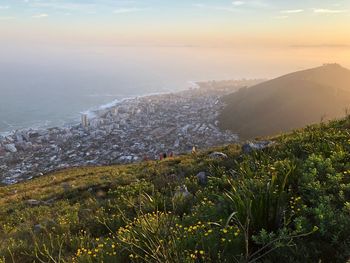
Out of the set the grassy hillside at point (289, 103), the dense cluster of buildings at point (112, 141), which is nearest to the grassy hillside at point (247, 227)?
the dense cluster of buildings at point (112, 141)

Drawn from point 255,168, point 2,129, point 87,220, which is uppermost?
point 255,168

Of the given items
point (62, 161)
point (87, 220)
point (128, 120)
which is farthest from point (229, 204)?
point (128, 120)

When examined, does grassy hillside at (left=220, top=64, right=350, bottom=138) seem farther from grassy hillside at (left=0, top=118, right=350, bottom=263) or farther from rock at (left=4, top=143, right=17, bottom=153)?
grassy hillside at (left=0, top=118, right=350, bottom=263)

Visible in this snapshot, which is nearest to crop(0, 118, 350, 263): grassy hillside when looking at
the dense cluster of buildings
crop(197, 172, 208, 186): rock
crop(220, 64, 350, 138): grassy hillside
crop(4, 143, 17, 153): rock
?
crop(197, 172, 208, 186): rock

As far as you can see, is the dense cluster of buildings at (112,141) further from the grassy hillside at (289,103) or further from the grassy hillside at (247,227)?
the grassy hillside at (247,227)

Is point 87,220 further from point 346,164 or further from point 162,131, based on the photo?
point 162,131

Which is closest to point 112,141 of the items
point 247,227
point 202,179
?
point 202,179

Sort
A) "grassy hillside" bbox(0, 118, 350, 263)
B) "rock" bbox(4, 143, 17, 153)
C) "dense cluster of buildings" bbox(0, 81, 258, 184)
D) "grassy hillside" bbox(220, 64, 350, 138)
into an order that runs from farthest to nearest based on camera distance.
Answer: "grassy hillside" bbox(220, 64, 350, 138) → "rock" bbox(4, 143, 17, 153) → "dense cluster of buildings" bbox(0, 81, 258, 184) → "grassy hillside" bbox(0, 118, 350, 263)
